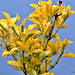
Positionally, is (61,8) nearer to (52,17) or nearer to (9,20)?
(52,17)

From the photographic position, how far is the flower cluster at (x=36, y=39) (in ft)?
1.85

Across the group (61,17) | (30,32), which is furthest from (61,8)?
(30,32)

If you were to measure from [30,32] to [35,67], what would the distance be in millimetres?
131

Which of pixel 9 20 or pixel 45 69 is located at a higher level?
pixel 9 20

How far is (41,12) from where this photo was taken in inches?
24.2

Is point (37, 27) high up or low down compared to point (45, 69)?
up

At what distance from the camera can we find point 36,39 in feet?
1.84

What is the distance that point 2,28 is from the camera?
2.02 feet

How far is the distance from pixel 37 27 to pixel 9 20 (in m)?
0.10

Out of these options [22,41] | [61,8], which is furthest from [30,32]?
[61,8]

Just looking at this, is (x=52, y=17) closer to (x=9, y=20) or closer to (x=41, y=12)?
(x=41, y=12)

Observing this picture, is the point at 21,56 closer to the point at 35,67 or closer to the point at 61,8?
the point at 35,67

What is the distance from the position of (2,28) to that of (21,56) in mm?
123

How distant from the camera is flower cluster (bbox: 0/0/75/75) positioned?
1.85 ft
